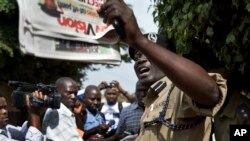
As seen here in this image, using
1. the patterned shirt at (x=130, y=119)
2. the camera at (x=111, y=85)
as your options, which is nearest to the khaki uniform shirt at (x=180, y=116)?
the patterned shirt at (x=130, y=119)

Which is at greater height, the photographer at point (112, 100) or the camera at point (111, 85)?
the camera at point (111, 85)

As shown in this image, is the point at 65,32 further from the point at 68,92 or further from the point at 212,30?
the point at 212,30

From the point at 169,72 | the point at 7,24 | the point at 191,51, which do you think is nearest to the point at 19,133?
the point at 191,51

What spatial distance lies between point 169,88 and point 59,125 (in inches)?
92.3

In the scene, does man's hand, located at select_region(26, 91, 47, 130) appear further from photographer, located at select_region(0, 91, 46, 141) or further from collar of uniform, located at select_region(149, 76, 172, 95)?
collar of uniform, located at select_region(149, 76, 172, 95)

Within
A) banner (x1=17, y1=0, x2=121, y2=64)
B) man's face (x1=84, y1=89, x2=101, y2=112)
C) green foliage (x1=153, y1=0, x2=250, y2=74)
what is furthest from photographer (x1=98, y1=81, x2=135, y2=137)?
green foliage (x1=153, y1=0, x2=250, y2=74)

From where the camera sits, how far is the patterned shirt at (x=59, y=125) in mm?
4355

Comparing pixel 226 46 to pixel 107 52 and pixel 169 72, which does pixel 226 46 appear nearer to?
pixel 169 72

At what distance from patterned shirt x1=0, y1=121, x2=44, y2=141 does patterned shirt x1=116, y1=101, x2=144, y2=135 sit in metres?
1.12

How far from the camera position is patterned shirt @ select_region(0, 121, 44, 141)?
4.09 meters

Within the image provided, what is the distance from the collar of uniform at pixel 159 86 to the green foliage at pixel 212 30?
72cm

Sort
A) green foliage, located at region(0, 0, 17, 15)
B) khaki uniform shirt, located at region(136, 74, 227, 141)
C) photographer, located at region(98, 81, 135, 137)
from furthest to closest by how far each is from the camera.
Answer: green foliage, located at region(0, 0, 17, 15)
photographer, located at region(98, 81, 135, 137)
khaki uniform shirt, located at region(136, 74, 227, 141)

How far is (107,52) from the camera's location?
5453mm

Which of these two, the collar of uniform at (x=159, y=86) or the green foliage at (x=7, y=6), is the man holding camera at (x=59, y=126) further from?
the green foliage at (x=7, y=6)
